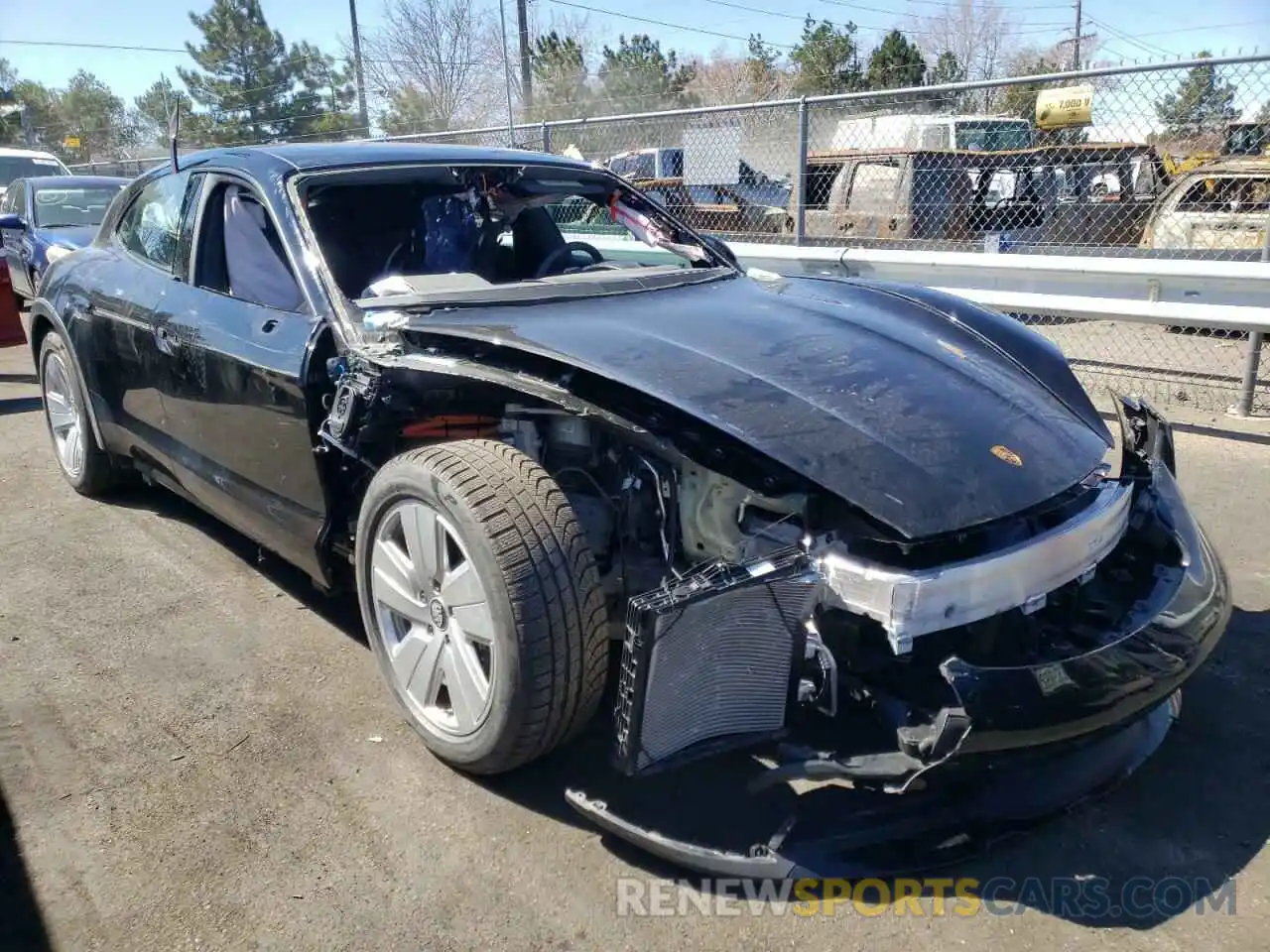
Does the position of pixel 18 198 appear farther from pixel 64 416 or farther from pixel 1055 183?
pixel 1055 183

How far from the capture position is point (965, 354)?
2977mm

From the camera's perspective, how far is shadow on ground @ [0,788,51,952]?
82.4 inches

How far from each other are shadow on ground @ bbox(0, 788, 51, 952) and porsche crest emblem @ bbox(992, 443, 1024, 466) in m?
2.38

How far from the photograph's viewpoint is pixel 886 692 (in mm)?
2172

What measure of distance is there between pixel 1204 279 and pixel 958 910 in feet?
14.7

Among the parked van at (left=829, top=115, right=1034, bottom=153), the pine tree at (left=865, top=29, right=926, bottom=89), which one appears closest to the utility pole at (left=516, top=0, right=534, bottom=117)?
the parked van at (left=829, top=115, right=1034, bottom=153)

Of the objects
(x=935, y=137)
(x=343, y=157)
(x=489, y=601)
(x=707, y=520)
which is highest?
(x=935, y=137)

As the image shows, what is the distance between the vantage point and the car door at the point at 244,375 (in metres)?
2.99

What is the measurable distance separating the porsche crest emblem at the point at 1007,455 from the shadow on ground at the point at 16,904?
93.9 inches

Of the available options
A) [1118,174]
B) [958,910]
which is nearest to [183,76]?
[1118,174]

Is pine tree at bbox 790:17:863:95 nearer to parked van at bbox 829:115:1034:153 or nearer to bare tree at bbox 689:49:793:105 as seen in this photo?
bare tree at bbox 689:49:793:105

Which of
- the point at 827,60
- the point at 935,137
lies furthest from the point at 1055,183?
the point at 827,60

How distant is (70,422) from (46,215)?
6467 millimetres

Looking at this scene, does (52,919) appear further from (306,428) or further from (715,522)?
(715,522)
